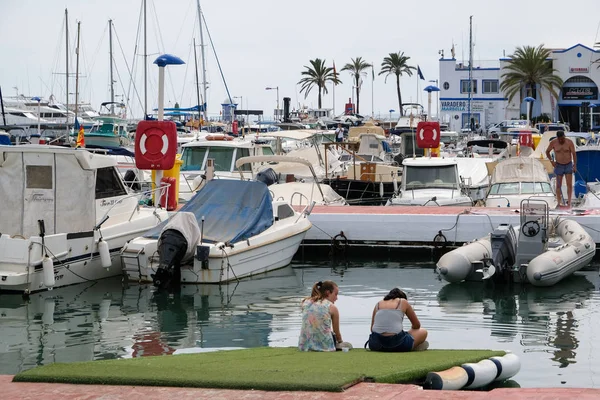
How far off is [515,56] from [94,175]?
7069 cm

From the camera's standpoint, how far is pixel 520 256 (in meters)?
20.7

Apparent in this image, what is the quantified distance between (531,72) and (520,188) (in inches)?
2366

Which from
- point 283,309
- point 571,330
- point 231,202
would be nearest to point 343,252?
point 231,202

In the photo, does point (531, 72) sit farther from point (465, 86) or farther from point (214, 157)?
point (214, 157)

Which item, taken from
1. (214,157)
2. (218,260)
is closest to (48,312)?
(218,260)

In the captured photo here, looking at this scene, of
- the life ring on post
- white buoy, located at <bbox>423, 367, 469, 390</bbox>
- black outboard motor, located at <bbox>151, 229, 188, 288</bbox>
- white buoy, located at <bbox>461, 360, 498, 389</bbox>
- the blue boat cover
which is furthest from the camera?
the life ring on post

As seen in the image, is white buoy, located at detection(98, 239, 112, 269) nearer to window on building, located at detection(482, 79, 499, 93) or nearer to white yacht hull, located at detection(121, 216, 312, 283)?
white yacht hull, located at detection(121, 216, 312, 283)

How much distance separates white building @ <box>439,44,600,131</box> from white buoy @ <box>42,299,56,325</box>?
6860 centimetres

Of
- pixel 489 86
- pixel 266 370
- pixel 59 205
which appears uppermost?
pixel 489 86

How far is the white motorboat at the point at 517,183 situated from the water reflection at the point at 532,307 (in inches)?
197

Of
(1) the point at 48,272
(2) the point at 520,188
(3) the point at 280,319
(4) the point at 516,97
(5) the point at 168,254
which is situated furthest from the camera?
(4) the point at 516,97

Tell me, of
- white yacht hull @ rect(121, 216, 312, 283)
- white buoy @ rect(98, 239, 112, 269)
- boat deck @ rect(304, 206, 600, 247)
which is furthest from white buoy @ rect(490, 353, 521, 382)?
boat deck @ rect(304, 206, 600, 247)

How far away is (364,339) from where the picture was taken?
15781mm

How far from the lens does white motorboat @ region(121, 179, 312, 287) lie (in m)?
20.0
